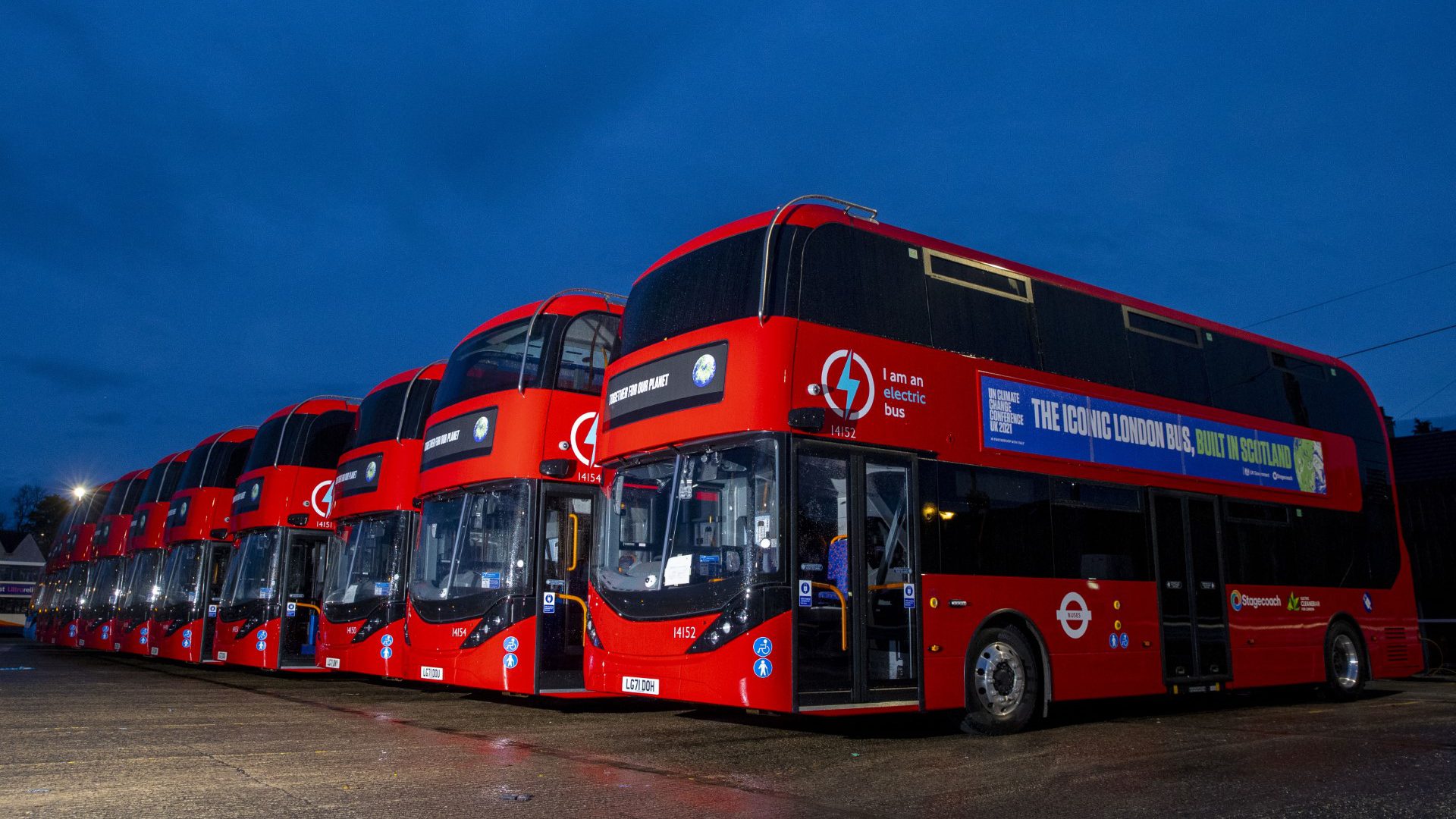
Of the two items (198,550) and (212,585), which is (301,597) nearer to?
(212,585)

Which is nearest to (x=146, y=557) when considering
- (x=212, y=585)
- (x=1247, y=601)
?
(x=212, y=585)

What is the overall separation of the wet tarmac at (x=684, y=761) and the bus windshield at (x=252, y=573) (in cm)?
446

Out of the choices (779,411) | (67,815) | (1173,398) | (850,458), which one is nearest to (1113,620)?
(1173,398)

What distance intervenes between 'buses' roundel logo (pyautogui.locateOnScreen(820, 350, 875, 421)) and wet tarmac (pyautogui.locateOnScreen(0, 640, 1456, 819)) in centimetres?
274

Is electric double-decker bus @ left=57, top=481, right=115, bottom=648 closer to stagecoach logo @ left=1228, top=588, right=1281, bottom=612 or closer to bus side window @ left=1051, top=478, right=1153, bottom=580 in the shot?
bus side window @ left=1051, top=478, right=1153, bottom=580

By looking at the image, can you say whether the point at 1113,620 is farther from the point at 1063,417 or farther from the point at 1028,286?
the point at 1028,286

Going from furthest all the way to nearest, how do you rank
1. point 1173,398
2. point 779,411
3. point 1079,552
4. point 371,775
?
1. point 1173,398
2. point 1079,552
3. point 779,411
4. point 371,775

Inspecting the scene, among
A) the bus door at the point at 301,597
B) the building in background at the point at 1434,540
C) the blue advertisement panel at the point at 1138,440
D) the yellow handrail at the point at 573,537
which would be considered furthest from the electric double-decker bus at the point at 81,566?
the building in background at the point at 1434,540

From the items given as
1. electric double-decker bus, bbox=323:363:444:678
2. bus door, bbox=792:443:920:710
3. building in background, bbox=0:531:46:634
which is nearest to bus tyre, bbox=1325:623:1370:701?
bus door, bbox=792:443:920:710

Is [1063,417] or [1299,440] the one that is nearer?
[1063,417]

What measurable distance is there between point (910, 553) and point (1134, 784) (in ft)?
8.95

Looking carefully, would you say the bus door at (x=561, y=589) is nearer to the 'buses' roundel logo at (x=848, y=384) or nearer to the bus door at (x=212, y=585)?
the 'buses' roundel logo at (x=848, y=384)

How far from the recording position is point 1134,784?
22.4ft

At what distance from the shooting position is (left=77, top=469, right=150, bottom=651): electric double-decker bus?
2561 cm
